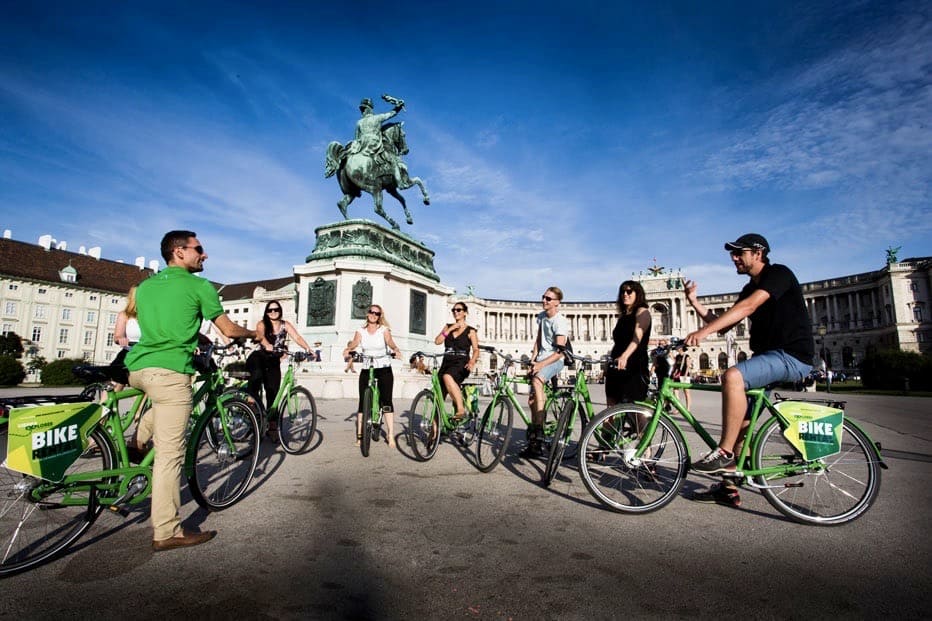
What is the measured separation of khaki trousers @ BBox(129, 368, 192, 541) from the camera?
311 cm

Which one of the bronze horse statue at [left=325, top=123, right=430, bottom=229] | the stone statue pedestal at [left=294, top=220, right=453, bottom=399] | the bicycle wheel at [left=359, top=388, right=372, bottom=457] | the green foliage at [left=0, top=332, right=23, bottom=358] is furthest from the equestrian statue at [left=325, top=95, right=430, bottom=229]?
the green foliage at [left=0, top=332, right=23, bottom=358]

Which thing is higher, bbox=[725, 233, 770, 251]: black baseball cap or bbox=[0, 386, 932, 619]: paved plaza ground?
bbox=[725, 233, 770, 251]: black baseball cap

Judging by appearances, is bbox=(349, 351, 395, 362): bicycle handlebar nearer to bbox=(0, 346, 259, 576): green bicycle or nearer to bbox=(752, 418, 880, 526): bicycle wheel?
bbox=(0, 346, 259, 576): green bicycle

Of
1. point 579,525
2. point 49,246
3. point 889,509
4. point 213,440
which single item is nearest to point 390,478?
point 213,440

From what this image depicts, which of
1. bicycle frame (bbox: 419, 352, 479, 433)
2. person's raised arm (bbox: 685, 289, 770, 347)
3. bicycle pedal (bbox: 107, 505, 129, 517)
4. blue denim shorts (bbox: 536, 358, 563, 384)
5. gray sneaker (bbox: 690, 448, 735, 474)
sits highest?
person's raised arm (bbox: 685, 289, 770, 347)

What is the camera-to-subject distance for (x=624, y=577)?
271cm

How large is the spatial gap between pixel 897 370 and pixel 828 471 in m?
39.5

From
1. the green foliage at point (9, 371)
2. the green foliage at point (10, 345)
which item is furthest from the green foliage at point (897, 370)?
the green foliage at point (10, 345)

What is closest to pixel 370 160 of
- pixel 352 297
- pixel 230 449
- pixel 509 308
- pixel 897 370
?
pixel 352 297

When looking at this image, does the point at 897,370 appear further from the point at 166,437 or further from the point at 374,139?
the point at 166,437

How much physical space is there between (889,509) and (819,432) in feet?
3.48

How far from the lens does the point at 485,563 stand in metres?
2.89

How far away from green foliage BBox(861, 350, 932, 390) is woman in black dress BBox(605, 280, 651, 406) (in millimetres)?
37078

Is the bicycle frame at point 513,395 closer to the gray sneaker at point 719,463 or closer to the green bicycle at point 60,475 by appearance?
the gray sneaker at point 719,463
